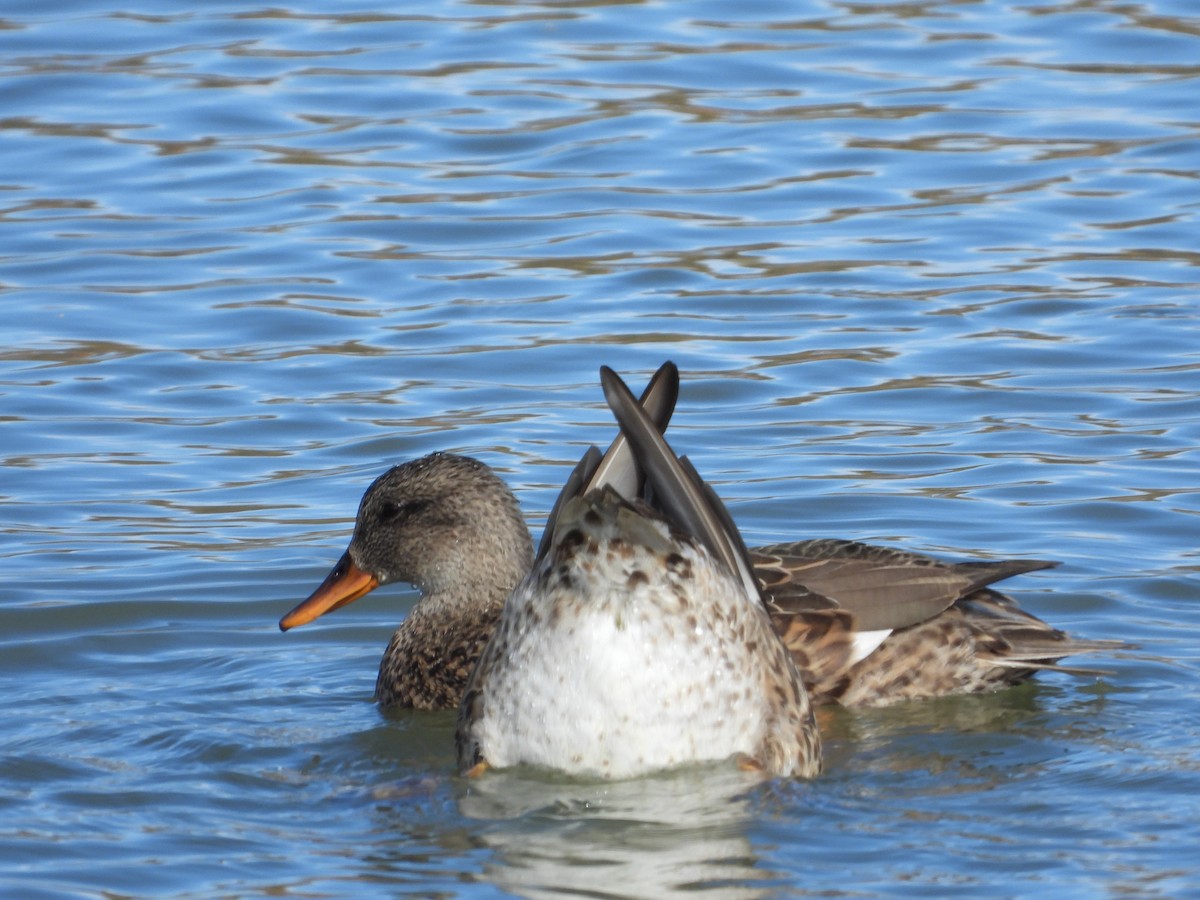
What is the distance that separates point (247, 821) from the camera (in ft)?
21.4

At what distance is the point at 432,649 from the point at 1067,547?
108 inches

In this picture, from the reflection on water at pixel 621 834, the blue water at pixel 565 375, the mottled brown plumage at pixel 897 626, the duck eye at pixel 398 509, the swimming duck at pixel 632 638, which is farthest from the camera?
the duck eye at pixel 398 509

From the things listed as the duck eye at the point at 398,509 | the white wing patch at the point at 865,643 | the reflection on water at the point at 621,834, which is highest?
the duck eye at the point at 398,509

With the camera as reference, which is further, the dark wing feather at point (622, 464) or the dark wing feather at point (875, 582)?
the dark wing feather at point (875, 582)

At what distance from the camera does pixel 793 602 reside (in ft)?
25.7

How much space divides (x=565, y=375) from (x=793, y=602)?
12.7 ft

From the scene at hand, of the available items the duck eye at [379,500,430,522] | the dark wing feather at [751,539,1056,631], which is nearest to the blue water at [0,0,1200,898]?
the dark wing feather at [751,539,1056,631]

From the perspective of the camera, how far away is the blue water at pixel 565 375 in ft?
21.1

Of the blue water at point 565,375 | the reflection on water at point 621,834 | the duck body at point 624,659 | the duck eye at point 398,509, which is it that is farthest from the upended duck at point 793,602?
the reflection on water at point 621,834

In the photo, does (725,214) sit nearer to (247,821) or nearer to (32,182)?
(32,182)

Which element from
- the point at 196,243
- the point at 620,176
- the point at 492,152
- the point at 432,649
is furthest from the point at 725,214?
the point at 432,649

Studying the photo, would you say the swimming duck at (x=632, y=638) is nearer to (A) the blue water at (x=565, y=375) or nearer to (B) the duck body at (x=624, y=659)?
(B) the duck body at (x=624, y=659)

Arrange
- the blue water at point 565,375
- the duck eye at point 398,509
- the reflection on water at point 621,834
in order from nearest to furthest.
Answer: the reflection on water at point 621,834 → the blue water at point 565,375 → the duck eye at point 398,509

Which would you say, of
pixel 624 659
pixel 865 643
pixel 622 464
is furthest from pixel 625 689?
pixel 865 643
